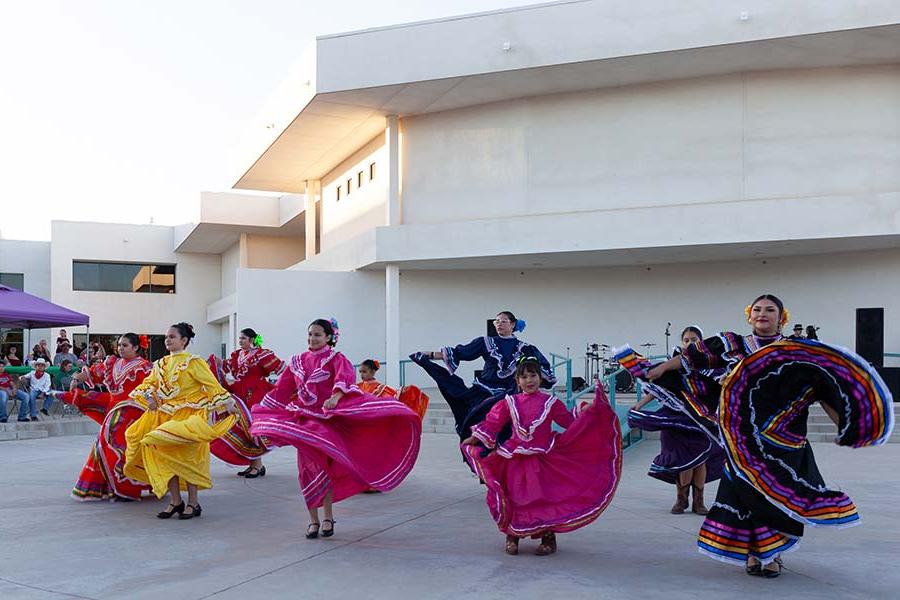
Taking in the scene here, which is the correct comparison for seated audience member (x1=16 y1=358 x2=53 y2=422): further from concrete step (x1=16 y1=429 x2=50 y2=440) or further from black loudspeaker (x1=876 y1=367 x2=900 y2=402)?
black loudspeaker (x1=876 y1=367 x2=900 y2=402)

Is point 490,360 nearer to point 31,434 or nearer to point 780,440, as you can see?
point 780,440

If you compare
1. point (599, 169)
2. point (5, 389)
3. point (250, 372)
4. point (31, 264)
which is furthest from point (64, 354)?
point (31, 264)

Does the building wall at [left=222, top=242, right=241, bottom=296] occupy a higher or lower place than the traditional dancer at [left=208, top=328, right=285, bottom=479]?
higher

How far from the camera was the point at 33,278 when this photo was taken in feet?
112

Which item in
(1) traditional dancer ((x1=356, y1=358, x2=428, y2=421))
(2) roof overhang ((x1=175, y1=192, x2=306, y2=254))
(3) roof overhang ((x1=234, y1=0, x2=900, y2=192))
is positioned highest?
(3) roof overhang ((x1=234, y1=0, x2=900, y2=192))

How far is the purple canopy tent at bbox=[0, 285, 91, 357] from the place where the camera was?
1490cm

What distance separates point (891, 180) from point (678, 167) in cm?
388

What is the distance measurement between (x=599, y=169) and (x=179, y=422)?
44.1 ft

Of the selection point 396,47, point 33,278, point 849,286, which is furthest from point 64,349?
point 33,278

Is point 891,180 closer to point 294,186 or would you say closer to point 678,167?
point 678,167

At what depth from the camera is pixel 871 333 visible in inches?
712

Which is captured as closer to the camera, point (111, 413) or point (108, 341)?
point (111, 413)

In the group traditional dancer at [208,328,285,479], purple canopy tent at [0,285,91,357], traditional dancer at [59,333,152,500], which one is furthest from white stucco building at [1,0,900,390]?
traditional dancer at [59,333,152,500]

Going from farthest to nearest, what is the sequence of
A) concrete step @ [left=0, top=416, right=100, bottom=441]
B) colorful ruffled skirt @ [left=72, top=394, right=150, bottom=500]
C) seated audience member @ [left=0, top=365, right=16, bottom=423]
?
seated audience member @ [left=0, top=365, right=16, bottom=423], concrete step @ [left=0, top=416, right=100, bottom=441], colorful ruffled skirt @ [left=72, top=394, right=150, bottom=500]
